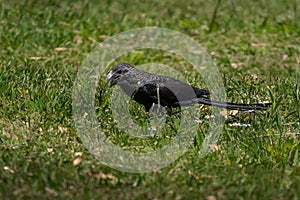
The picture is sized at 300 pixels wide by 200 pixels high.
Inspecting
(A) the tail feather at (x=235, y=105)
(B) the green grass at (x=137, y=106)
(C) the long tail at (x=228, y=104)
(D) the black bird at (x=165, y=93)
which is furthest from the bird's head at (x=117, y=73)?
(A) the tail feather at (x=235, y=105)

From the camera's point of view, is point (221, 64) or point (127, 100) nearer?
point (127, 100)

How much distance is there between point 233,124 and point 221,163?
0.85m

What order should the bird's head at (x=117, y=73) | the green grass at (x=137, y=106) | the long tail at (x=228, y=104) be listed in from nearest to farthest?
the green grass at (x=137, y=106)
the long tail at (x=228, y=104)
the bird's head at (x=117, y=73)

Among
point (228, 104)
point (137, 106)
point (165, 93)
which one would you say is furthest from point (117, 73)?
point (228, 104)

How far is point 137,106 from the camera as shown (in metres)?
6.71

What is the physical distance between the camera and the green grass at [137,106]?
501 centimetres

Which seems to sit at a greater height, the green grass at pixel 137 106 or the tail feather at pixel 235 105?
the tail feather at pixel 235 105

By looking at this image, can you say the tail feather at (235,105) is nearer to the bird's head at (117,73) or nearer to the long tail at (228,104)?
the long tail at (228,104)

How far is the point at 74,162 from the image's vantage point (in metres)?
5.28

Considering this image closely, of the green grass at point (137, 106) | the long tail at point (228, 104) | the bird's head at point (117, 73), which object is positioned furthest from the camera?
the bird's head at point (117, 73)

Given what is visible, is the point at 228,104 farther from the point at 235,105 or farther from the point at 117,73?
the point at 117,73

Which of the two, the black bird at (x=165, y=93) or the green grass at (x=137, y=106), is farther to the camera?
the black bird at (x=165, y=93)

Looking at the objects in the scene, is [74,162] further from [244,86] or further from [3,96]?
[244,86]

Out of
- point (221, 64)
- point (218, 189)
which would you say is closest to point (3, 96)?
point (218, 189)
